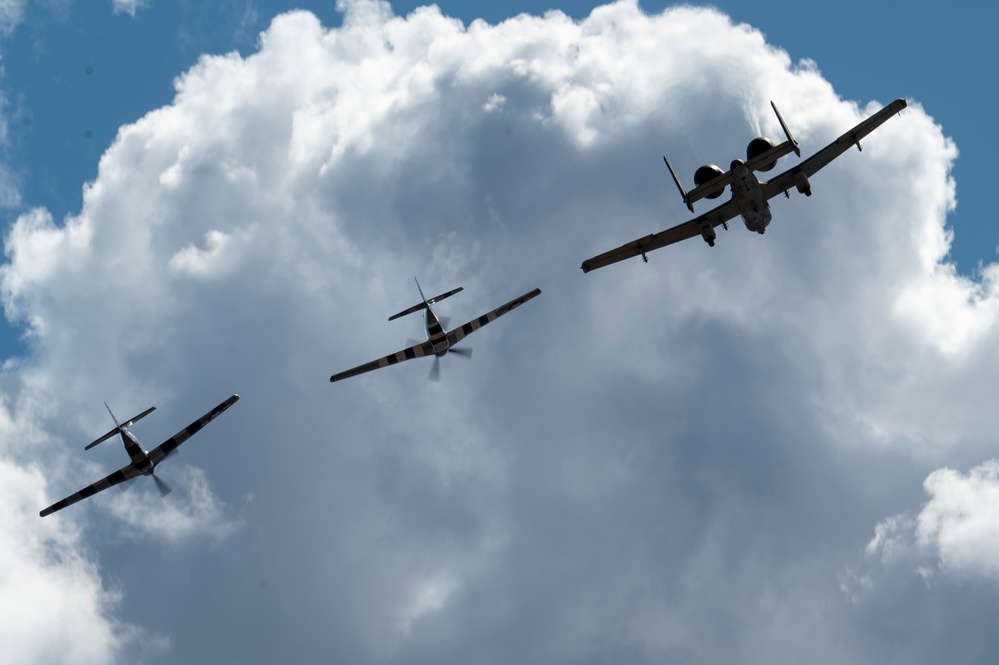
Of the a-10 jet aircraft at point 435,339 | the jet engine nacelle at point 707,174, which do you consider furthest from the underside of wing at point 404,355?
the jet engine nacelle at point 707,174

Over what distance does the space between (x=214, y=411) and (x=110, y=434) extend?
38.8 ft

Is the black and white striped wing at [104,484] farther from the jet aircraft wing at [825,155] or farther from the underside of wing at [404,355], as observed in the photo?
the jet aircraft wing at [825,155]

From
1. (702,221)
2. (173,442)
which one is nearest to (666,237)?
(702,221)

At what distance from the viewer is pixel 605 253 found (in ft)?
403

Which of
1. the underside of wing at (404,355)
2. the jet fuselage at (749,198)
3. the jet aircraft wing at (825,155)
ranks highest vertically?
the underside of wing at (404,355)

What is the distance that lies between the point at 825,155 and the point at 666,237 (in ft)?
56.9

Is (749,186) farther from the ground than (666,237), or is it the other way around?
(666,237)

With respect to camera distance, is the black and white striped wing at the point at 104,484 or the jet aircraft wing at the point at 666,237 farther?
the black and white striped wing at the point at 104,484

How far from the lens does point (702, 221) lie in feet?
406

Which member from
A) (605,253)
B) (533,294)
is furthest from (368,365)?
(605,253)

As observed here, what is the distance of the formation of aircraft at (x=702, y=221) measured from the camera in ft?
375

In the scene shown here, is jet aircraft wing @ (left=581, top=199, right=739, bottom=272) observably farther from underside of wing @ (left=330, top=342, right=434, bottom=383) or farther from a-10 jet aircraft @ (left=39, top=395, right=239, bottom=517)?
a-10 jet aircraft @ (left=39, top=395, right=239, bottom=517)

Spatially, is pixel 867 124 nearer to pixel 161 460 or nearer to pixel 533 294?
pixel 533 294

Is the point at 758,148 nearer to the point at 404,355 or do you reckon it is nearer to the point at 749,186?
the point at 749,186
